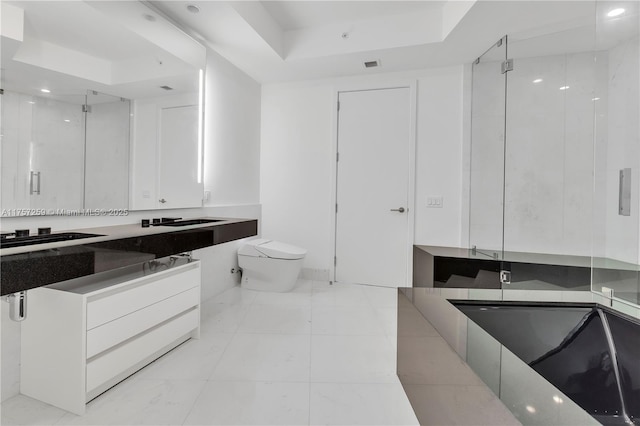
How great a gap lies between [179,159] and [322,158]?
159 cm

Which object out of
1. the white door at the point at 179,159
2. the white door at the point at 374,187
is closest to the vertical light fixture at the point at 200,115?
the white door at the point at 179,159

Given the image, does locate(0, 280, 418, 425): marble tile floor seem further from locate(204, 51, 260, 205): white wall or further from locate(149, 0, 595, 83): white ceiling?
locate(149, 0, 595, 83): white ceiling

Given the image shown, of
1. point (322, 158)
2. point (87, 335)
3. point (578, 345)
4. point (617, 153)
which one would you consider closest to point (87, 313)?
point (87, 335)

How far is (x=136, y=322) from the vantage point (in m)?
1.49

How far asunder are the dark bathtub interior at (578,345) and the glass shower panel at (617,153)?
1.71 feet

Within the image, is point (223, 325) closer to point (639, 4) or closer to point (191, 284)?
point (191, 284)

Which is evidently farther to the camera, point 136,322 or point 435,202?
point 435,202

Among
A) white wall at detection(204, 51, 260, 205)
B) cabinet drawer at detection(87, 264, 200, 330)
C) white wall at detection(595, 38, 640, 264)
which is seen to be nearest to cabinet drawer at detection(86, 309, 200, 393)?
cabinet drawer at detection(87, 264, 200, 330)

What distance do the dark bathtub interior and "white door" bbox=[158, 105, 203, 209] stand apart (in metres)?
2.06

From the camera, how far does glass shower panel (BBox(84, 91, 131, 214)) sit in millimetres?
1610

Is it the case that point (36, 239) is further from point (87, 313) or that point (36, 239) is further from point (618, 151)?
point (618, 151)

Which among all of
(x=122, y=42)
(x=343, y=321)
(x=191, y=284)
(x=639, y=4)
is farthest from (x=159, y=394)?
(x=639, y=4)

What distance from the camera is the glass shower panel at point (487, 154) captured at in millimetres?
2672

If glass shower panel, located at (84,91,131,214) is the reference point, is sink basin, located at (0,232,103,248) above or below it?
below
